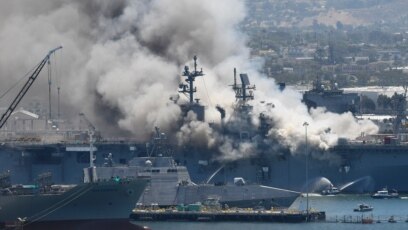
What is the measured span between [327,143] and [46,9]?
25.4m

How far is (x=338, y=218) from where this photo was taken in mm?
95812

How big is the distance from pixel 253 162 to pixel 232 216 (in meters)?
15.0

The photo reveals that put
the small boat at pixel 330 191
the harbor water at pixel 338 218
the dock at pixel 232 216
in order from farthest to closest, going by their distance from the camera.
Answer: the small boat at pixel 330 191
the dock at pixel 232 216
the harbor water at pixel 338 218

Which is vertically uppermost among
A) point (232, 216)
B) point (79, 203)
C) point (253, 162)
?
point (253, 162)

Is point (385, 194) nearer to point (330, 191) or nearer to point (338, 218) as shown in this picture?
point (330, 191)

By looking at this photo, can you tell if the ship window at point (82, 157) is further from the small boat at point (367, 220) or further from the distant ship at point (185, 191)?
the small boat at point (367, 220)

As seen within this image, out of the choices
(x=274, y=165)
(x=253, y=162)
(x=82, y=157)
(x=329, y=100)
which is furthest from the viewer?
(x=329, y=100)

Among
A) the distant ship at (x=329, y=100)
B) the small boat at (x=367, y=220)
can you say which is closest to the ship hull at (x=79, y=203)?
the small boat at (x=367, y=220)

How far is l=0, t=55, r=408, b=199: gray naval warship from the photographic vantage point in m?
110

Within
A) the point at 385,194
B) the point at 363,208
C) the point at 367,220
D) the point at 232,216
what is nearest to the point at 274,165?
the point at 385,194

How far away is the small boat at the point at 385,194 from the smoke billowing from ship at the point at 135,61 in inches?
200

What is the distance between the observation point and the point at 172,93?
117125 mm

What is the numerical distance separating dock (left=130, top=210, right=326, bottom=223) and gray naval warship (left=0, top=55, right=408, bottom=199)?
12790 mm

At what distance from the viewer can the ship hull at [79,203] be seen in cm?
8694
